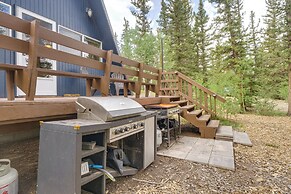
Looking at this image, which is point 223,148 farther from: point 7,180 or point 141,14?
point 141,14

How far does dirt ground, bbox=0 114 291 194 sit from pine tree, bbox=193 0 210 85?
46.3 feet

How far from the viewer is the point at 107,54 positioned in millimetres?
3197

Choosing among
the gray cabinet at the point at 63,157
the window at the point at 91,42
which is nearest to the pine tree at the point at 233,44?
the window at the point at 91,42

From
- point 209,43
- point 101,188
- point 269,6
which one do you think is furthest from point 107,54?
point 269,6

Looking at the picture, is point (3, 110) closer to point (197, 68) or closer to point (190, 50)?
point (190, 50)

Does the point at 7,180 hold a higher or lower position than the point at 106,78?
lower

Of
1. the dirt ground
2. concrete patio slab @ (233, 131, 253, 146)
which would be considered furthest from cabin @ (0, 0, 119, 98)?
concrete patio slab @ (233, 131, 253, 146)

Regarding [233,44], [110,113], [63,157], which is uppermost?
[233,44]

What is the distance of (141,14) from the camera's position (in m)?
19.0

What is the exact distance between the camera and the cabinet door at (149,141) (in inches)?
124

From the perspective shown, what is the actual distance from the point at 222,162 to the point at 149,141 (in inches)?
58.3

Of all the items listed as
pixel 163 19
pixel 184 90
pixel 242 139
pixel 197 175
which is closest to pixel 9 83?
pixel 197 175

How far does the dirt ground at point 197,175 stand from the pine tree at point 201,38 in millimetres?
14124

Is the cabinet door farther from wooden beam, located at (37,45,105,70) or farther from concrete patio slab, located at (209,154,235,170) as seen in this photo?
wooden beam, located at (37,45,105,70)
